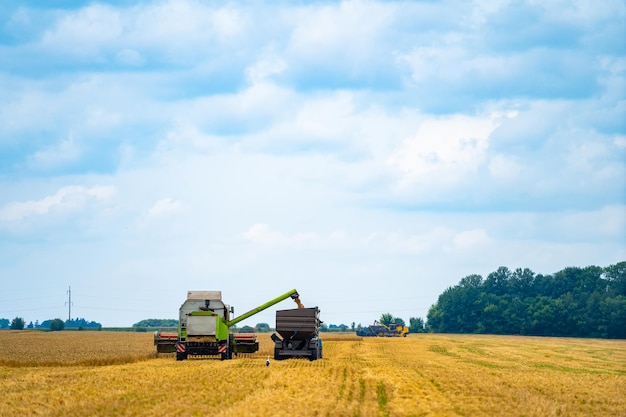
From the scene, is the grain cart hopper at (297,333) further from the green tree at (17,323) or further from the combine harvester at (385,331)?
the green tree at (17,323)

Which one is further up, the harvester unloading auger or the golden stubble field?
the harvester unloading auger

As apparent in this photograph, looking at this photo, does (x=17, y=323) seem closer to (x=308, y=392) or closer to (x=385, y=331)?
(x=385, y=331)

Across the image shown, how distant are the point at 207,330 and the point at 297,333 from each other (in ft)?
17.9

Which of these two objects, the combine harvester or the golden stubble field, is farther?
the combine harvester

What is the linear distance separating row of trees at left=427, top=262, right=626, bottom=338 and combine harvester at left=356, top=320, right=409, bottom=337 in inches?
1597

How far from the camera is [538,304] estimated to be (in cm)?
15000

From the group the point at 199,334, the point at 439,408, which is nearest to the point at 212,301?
the point at 199,334

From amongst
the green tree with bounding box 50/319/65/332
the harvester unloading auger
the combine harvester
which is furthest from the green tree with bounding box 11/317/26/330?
the harvester unloading auger

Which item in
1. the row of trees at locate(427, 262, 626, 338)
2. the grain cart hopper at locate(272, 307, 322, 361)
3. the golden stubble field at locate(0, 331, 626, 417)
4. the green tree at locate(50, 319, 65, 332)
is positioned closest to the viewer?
the golden stubble field at locate(0, 331, 626, 417)

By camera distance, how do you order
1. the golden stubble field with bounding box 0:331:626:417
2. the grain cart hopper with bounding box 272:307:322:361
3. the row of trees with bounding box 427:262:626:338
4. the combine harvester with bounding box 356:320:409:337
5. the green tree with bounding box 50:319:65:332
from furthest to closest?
1. the green tree with bounding box 50:319:65:332
2. the row of trees with bounding box 427:262:626:338
3. the combine harvester with bounding box 356:320:409:337
4. the grain cart hopper with bounding box 272:307:322:361
5. the golden stubble field with bounding box 0:331:626:417

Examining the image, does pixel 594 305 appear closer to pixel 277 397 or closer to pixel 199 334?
pixel 199 334

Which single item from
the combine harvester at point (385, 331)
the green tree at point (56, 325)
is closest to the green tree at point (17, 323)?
the green tree at point (56, 325)

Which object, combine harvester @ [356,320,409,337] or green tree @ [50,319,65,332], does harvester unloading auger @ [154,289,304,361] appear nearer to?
combine harvester @ [356,320,409,337]

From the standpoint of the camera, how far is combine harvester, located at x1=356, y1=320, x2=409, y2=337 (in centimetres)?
11975
